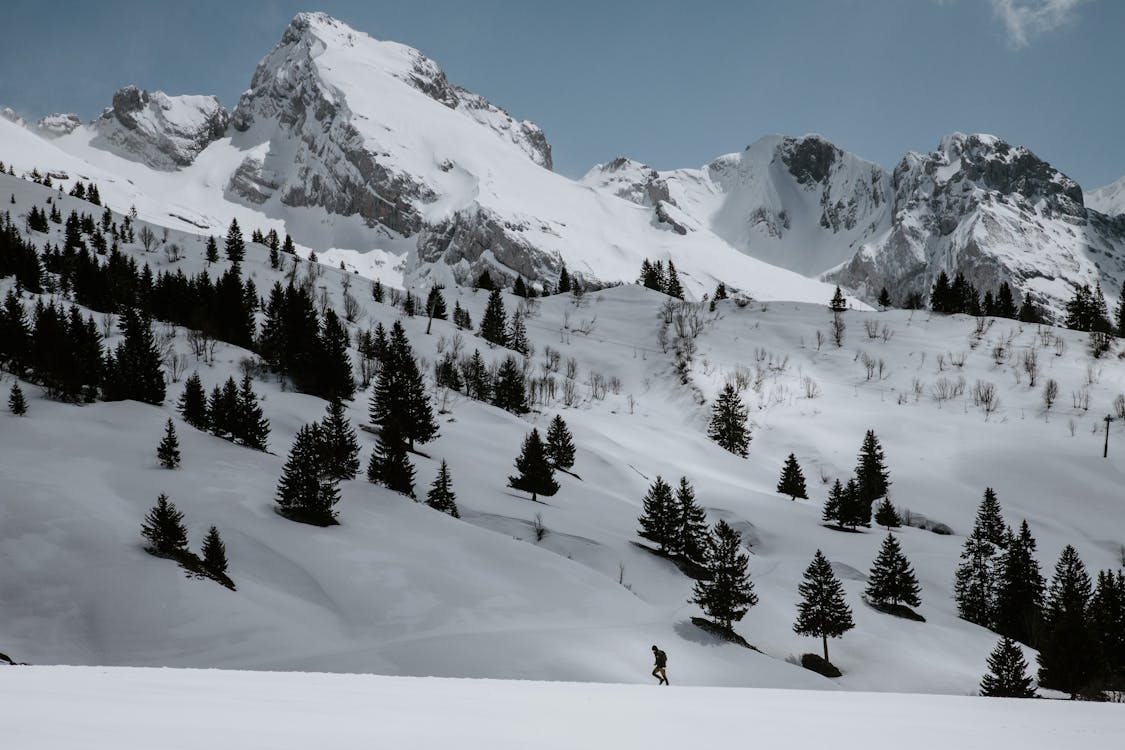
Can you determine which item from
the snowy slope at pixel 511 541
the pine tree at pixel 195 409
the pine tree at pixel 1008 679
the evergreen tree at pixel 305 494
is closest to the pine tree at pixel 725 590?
the snowy slope at pixel 511 541

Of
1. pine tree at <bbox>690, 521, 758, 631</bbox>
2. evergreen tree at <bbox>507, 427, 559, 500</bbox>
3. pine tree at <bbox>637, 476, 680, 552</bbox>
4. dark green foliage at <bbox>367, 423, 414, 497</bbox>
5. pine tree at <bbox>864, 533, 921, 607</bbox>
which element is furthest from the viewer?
evergreen tree at <bbox>507, 427, 559, 500</bbox>

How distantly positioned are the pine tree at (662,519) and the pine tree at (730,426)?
4257 cm

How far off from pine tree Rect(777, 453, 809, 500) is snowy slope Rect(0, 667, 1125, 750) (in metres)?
59.7

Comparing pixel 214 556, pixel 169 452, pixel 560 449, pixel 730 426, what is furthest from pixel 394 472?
pixel 730 426

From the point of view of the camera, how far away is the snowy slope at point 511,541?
940 inches

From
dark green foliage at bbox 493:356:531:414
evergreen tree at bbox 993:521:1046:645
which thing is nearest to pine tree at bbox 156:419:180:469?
dark green foliage at bbox 493:356:531:414

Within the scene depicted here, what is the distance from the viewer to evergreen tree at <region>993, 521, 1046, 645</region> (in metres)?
47.9

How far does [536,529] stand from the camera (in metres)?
42.4

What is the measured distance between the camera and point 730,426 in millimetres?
89750

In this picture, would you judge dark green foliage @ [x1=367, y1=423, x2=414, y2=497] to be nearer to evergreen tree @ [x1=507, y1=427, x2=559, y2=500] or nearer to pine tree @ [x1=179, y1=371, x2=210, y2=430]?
evergreen tree @ [x1=507, y1=427, x2=559, y2=500]

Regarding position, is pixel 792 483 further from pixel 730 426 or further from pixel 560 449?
pixel 560 449

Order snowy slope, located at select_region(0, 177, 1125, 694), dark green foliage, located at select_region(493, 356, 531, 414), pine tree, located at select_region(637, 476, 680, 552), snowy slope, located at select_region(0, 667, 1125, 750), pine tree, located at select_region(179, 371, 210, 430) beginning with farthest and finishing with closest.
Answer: dark green foliage, located at select_region(493, 356, 531, 414) → pine tree, located at select_region(179, 371, 210, 430) → pine tree, located at select_region(637, 476, 680, 552) → snowy slope, located at select_region(0, 177, 1125, 694) → snowy slope, located at select_region(0, 667, 1125, 750)

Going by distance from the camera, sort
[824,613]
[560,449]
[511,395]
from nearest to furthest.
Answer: [824,613] < [560,449] < [511,395]

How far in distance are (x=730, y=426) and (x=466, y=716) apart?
8519 centimetres
